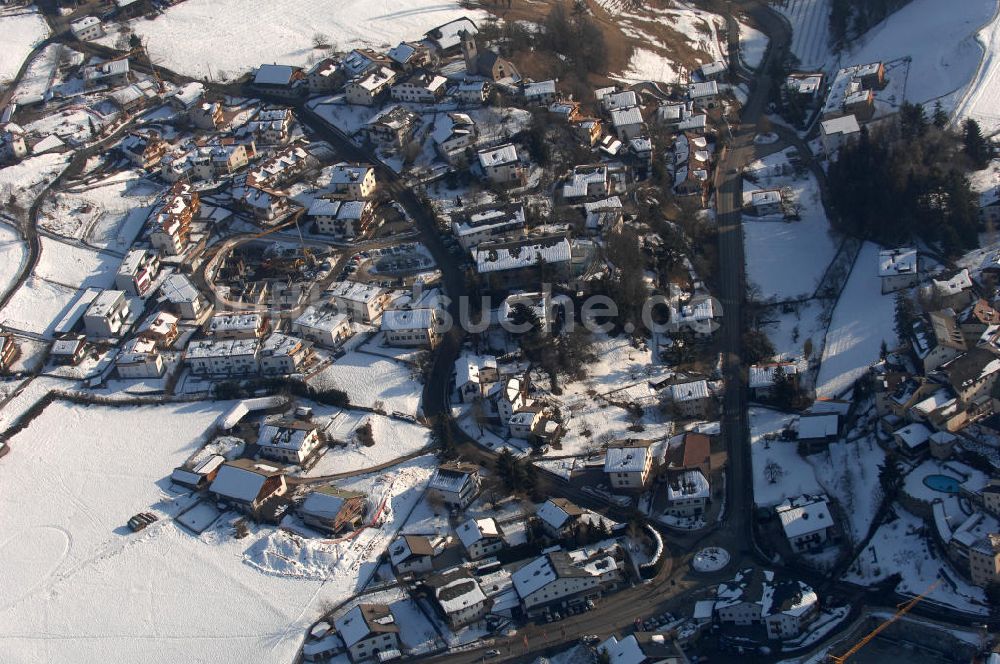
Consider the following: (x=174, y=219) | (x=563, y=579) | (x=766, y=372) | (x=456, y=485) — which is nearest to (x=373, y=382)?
A: (x=456, y=485)

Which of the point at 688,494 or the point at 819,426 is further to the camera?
the point at 819,426

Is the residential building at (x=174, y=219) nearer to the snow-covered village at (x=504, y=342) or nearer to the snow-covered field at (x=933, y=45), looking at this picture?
the snow-covered village at (x=504, y=342)

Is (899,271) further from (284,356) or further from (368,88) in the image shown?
(368,88)

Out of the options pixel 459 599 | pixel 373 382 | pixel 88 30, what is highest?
pixel 88 30

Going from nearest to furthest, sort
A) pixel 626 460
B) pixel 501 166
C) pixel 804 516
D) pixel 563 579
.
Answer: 1. pixel 563 579
2. pixel 804 516
3. pixel 626 460
4. pixel 501 166

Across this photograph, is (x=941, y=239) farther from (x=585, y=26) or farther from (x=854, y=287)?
(x=585, y=26)

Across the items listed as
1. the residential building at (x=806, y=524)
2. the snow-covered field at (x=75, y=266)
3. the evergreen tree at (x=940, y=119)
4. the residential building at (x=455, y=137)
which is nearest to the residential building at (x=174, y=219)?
the snow-covered field at (x=75, y=266)
